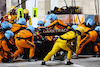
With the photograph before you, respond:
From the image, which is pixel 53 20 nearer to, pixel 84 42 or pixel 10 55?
pixel 84 42

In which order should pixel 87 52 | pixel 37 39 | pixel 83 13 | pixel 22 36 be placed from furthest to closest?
pixel 83 13 < pixel 87 52 < pixel 37 39 < pixel 22 36

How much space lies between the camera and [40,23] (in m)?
14.4

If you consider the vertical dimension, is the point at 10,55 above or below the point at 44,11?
below

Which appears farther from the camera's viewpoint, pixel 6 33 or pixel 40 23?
pixel 40 23

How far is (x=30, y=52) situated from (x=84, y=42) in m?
2.42

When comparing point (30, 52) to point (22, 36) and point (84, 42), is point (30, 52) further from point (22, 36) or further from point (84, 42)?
point (84, 42)

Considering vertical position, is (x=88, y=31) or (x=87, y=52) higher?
(x=88, y=31)

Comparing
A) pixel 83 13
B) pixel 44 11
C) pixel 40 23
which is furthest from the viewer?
pixel 44 11

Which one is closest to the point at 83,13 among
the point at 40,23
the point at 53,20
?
the point at 40,23

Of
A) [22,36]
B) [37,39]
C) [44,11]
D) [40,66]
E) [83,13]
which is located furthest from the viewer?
[44,11]

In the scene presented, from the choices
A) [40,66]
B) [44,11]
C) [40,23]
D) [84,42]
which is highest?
[44,11]

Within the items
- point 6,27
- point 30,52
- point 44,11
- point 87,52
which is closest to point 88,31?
point 87,52

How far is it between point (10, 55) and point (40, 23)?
3.53m

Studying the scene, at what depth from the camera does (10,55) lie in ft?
37.2
